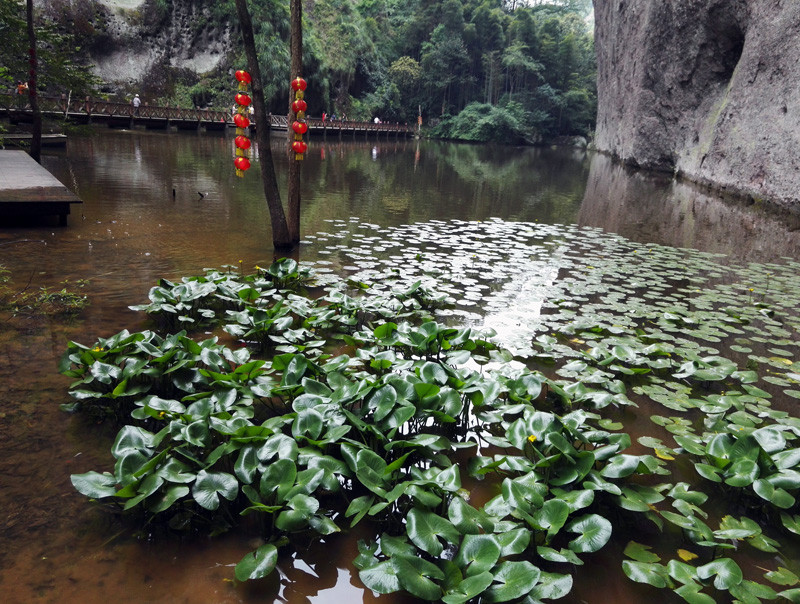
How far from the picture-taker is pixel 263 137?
5090 mm

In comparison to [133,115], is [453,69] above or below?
above

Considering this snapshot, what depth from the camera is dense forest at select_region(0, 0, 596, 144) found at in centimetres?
3206

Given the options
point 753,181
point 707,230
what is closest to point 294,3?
point 707,230

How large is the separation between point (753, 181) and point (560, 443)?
11283mm

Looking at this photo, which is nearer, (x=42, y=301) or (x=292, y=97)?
(x=42, y=301)

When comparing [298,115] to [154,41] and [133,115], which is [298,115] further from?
[154,41]

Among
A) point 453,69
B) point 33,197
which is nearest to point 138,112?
point 33,197

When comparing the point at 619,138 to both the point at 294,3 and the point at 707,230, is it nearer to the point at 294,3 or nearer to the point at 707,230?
the point at 707,230

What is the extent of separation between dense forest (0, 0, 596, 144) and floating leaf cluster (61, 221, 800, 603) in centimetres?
2865

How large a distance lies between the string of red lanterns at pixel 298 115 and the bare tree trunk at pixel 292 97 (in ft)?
0.16

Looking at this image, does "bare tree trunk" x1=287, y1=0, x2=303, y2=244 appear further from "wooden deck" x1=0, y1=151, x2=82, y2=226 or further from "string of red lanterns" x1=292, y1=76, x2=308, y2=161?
"wooden deck" x1=0, y1=151, x2=82, y2=226

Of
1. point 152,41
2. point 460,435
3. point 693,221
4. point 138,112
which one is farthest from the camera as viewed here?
point 152,41

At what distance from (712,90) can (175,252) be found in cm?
1526

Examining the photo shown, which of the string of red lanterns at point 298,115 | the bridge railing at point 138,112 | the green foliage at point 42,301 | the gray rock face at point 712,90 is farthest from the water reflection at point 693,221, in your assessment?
the bridge railing at point 138,112
